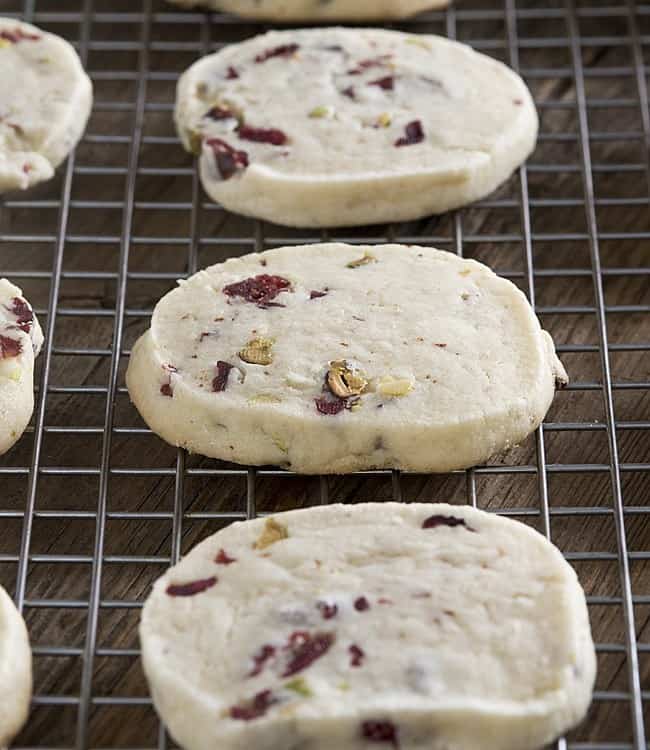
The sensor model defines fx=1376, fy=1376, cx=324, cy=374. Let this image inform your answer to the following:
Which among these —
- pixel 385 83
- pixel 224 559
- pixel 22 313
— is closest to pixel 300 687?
pixel 224 559

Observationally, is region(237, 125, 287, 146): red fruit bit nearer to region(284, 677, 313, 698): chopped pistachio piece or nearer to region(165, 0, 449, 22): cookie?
region(165, 0, 449, 22): cookie

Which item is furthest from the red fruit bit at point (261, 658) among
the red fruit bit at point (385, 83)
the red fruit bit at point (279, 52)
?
the red fruit bit at point (279, 52)

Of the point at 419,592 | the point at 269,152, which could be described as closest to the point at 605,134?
the point at 269,152

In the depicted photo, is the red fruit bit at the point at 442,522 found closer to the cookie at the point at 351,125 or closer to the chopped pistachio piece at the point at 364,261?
the chopped pistachio piece at the point at 364,261

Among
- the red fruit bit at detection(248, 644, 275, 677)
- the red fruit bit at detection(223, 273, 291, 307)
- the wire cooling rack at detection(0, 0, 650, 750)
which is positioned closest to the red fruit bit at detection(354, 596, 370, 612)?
the red fruit bit at detection(248, 644, 275, 677)

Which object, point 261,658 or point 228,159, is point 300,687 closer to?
point 261,658
